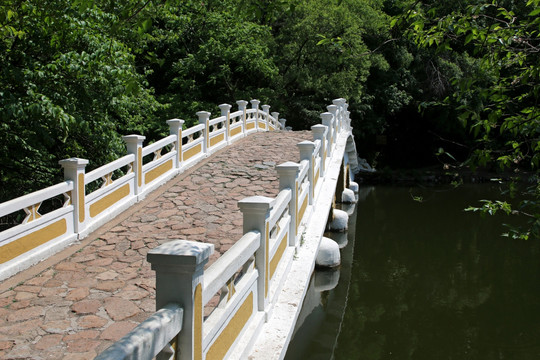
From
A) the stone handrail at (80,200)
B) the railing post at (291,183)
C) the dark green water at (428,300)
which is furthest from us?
the dark green water at (428,300)

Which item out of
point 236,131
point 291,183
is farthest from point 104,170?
point 236,131

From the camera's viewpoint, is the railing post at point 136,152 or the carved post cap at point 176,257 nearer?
the carved post cap at point 176,257

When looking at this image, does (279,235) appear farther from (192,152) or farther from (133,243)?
(192,152)

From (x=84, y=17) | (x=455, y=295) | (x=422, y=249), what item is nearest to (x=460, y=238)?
(x=422, y=249)

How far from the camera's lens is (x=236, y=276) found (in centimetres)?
468

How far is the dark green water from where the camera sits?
7.89 m

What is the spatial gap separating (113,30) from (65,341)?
2.59 m

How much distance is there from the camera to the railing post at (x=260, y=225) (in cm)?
462

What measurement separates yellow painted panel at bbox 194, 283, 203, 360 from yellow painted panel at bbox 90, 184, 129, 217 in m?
4.94

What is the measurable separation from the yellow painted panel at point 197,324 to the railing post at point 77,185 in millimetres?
4434

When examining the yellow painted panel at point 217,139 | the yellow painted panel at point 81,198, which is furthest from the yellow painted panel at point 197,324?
the yellow painted panel at point 217,139

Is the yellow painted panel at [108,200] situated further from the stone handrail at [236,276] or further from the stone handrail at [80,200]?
the stone handrail at [236,276]

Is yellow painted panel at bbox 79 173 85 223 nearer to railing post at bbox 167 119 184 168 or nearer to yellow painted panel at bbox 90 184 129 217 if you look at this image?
yellow painted panel at bbox 90 184 129 217

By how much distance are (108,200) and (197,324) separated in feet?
18.0
